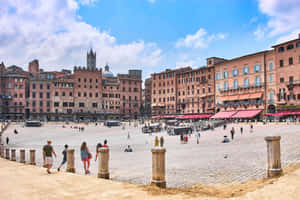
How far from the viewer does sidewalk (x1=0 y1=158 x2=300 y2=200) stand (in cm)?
789

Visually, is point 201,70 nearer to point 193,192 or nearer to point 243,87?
point 243,87

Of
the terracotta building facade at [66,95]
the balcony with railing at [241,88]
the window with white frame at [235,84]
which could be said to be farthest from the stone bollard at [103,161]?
the terracotta building facade at [66,95]

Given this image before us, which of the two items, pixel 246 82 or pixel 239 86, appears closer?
pixel 246 82

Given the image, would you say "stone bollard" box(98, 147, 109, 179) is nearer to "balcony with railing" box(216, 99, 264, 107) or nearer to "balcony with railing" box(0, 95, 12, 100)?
"balcony with railing" box(216, 99, 264, 107)

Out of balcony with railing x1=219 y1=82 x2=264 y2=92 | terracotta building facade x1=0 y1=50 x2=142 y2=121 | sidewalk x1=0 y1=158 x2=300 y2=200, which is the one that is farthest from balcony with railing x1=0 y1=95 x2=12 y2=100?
sidewalk x1=0 y1=158 x2=300 y2=200

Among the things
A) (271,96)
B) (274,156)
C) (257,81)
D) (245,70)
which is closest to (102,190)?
(274,156)

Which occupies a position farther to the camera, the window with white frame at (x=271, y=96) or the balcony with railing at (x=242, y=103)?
the balcony with railing at (x=242, y=103)

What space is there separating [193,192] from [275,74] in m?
55.9

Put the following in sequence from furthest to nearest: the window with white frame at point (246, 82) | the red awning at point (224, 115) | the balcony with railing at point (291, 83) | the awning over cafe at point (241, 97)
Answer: the window with white frame at point (246, 82), the red awning at point (224, 115), the awning over cafe at point (241, 97), the balcony with railing at point (291, 83)

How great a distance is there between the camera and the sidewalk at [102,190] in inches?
311

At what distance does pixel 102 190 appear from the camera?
9.00 meters

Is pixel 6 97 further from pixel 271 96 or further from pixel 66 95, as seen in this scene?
pixel 271 96

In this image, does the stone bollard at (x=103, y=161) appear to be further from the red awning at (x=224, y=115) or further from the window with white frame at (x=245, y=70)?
the window with white frame at (x=245, y=70)

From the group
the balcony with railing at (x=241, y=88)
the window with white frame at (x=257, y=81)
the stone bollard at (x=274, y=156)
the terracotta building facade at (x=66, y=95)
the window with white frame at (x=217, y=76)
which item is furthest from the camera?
the terracotta building facade at (x=66, y=95)
